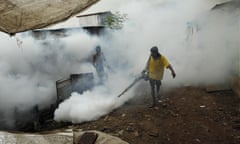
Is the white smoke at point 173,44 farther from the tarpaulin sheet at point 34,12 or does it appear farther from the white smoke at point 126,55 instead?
the tarpaulin sheet at point 34,12

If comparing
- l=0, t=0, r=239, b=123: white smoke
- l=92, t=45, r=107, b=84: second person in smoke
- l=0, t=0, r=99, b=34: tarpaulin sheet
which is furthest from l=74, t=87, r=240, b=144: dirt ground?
l=0, t=0, r=99, b=34: tarpaulin sheet

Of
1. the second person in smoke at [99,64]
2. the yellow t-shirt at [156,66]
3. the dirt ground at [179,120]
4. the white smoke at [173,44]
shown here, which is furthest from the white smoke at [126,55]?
the yellow t-shirt at [156,66]

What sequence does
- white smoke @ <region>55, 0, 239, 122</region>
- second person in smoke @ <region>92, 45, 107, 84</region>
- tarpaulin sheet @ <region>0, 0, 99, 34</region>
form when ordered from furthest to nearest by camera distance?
second person in smoke @ <region>92, 45, 107, 84</region>, white smoke @ <region>55, 0, 239, 122</region>, tarpaulin sheet @ <region>0, 0, 99, 34</region>

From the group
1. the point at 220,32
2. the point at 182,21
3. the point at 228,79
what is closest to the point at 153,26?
the point at 182,21

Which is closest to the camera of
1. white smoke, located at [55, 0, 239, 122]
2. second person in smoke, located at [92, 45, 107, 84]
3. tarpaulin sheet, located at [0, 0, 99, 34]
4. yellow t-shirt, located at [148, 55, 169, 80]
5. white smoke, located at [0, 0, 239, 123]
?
tarpaulin sheet, located at [0, 0, 99, 34]

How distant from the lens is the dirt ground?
6.08 meters

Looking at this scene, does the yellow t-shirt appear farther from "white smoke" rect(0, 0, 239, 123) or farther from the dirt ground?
"white smoke" rect(0, 0, 239, 123)

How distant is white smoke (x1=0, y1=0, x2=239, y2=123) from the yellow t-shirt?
1.41 meters

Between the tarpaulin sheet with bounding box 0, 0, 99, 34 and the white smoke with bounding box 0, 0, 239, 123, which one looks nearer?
the tarpaulin sheet with bounding box 0, 0, 99, 34

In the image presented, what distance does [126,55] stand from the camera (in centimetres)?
1296

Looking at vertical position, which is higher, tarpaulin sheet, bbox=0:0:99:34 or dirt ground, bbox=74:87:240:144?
tarpaulin sheet, bbox=0:0:99:34

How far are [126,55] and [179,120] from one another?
6378mm

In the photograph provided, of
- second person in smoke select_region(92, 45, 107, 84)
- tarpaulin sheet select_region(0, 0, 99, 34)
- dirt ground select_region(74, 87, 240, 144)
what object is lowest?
dirt ground select_region(74, 87, 240, 144)

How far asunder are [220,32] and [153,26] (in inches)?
164
